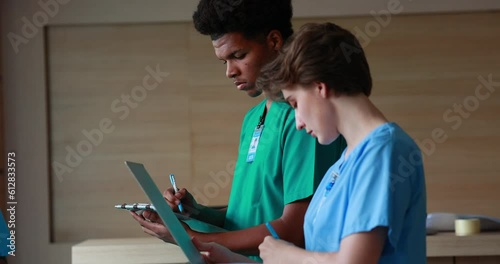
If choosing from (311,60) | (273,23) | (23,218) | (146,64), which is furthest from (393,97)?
(311,60)

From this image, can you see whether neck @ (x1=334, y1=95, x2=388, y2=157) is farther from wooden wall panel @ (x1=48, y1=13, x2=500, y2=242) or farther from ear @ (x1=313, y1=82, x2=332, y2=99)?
wooden wall panel @ (x1=48, y1=13, x2=500, y2=242)

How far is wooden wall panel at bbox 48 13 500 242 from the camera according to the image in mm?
4895

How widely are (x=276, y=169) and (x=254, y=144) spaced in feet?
0.42

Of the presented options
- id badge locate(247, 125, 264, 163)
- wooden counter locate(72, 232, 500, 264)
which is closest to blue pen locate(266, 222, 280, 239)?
id badge locate(247, 125, 264, 163)

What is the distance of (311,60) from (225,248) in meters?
0.56

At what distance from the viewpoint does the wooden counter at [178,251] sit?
2.64 metres

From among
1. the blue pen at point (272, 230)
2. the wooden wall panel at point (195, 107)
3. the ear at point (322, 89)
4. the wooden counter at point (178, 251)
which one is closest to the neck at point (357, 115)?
the ear at point (322, 89)

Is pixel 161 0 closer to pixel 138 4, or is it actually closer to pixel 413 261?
pixel 138 4

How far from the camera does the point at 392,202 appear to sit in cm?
135

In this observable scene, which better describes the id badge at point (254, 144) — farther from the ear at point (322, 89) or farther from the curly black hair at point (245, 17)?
the ear at point (322, 89)

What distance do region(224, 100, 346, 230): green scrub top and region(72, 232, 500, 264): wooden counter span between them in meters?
0.69

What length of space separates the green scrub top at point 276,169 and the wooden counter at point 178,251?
27.2 inches

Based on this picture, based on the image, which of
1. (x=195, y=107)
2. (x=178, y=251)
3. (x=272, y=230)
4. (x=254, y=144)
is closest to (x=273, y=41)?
(x=254, y=144)

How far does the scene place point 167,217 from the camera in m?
1.68
